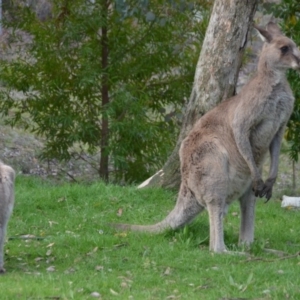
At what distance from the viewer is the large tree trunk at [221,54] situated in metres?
8.55

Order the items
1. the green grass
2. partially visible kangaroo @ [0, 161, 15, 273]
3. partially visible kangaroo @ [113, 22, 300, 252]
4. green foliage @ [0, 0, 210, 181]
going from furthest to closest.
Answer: green foliage @ [0, 0, 210, 181], partially visible kangaroo @ [113, 22, 300, 252], partially visible kangaroo @ [0, 161, 15, 273], the green grass

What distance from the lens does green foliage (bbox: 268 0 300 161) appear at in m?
9.70

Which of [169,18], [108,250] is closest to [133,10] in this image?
[169,18]

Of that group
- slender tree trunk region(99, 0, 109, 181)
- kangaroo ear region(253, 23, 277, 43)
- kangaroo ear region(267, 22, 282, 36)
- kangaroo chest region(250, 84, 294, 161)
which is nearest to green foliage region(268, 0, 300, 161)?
slender tree trunk region(99, 0, 109, 181)

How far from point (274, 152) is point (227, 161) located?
0.45m

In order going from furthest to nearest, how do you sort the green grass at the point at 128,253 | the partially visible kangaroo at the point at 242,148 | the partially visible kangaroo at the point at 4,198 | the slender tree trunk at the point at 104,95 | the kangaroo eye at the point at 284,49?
the slender tree trunk at the point at 104,95
the kangaroo eye at the point at 284,49
the partially visible kangaroo at the point at 242,148
the partially visible kangaroo at the point at 4,198
the green grass at the point at 128,253

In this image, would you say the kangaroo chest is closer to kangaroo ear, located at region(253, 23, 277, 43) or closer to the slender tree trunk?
kangaroo ear, located at region(253, 23, 277, 43)

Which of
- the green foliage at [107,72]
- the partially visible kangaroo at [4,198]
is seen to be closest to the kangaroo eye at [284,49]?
the partially visible kangaroo at [4,198]

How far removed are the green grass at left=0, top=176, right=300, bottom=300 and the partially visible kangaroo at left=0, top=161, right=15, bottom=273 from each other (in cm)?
26

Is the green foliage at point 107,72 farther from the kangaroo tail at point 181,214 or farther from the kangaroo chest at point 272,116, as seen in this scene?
the kangaroo chest at point 272,116

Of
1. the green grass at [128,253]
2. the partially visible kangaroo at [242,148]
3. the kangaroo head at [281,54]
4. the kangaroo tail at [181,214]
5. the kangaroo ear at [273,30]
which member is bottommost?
the green grass at [128,253]

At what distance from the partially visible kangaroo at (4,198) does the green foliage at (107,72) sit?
4.61m

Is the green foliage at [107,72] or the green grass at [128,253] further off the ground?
the green foliage at [107,72]

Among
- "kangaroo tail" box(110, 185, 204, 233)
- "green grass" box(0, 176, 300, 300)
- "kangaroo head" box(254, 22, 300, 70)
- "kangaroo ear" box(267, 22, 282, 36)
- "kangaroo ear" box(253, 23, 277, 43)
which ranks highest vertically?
"kangaroo ear" box(267, 22, 282, 36)
